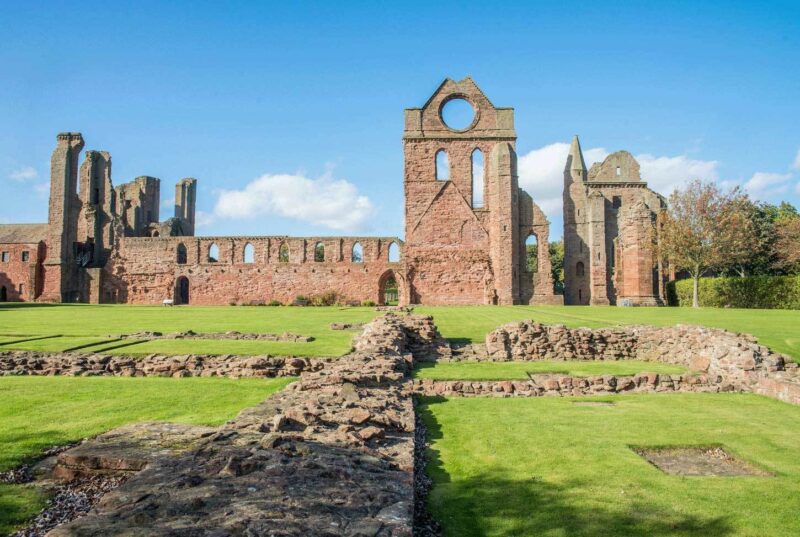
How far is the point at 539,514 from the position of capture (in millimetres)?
4398

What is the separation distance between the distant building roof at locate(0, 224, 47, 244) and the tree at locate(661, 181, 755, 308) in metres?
48.1

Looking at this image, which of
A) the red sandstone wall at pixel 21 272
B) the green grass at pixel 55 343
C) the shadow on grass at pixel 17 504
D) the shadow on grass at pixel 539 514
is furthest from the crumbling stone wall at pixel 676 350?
the red sandstone wall at pixel 21 272

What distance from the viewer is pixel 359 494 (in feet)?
11.9

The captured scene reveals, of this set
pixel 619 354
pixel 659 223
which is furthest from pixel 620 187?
pixel 619 354

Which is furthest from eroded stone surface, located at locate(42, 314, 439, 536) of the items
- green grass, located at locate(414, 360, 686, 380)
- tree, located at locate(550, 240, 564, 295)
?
tree, located at locate(550, 240, 564, 295)

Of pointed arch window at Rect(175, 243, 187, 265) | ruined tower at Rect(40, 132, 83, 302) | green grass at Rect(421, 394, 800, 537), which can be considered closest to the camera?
green grass at Rect(421, 394, 800, 537)

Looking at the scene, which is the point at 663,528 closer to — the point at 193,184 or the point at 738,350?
the point at 738,350

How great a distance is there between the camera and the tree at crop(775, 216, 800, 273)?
133 feet

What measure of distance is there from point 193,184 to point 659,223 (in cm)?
4643

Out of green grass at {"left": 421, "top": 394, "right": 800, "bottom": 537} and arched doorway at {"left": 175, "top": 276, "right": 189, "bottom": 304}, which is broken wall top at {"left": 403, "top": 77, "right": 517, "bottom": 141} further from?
green grass at {"left": 421, "top": 394, "right": 800, "bottom": 537}

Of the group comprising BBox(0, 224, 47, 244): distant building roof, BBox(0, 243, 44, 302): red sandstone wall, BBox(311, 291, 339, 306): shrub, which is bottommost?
BBox(311, 291, 339, 306): shrub

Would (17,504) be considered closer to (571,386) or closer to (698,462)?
(698,462)

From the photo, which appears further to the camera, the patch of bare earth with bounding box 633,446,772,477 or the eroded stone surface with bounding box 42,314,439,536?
the patch of bare earth with bounding box 633,446,772,477

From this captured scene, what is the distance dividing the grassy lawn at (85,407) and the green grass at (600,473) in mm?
2975
